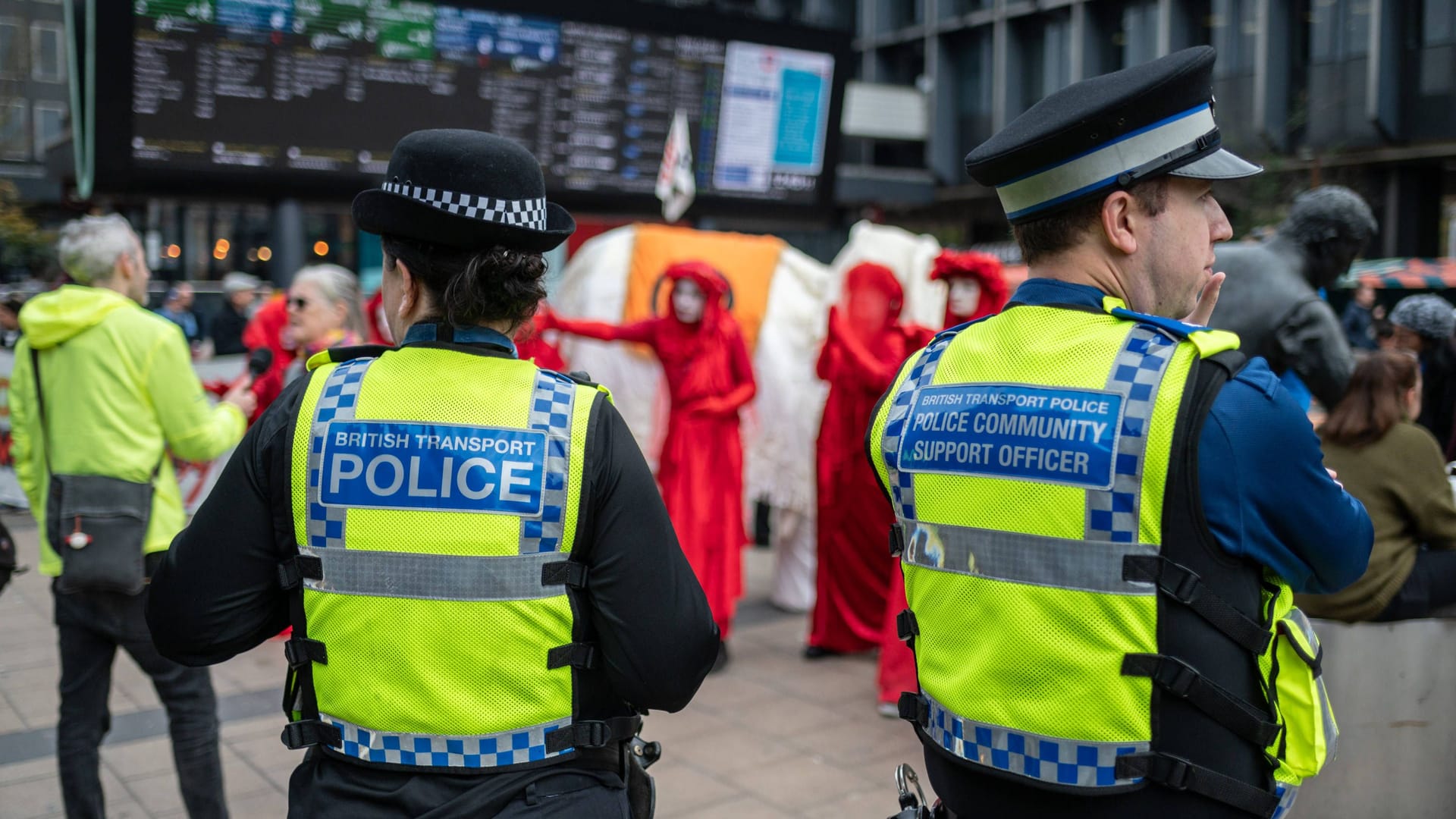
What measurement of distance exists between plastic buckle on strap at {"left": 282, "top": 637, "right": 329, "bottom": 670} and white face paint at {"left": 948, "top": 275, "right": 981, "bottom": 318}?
414cm

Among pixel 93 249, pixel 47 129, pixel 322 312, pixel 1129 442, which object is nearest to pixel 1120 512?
pixel 1129 442

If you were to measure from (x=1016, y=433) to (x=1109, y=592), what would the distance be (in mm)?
235

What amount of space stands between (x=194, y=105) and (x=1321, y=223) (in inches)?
246

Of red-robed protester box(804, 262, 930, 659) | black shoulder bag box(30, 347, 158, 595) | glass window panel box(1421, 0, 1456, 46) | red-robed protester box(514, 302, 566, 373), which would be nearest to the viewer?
black shoulder bag box(30, 347, 158, 595)

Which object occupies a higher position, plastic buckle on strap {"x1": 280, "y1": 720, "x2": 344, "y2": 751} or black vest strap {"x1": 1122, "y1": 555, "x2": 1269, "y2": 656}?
black vest strap {"x1": 1122, "y1": 555, "x2": 1269, "y2": 656}

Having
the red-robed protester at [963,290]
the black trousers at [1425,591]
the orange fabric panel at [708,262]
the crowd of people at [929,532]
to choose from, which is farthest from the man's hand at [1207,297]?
the orange fabric panel at [708,262]

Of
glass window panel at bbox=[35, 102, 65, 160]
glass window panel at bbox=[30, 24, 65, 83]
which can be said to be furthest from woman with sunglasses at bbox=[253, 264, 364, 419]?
glass window panel at bbox=[30, 24, 65, 83]

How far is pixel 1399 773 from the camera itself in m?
3.42

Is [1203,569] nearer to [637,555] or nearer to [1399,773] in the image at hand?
[637,555]

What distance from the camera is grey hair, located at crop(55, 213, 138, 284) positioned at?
340 cm

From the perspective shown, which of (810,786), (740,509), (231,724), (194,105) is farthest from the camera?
(194,105)

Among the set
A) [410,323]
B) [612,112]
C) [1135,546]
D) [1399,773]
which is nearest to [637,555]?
[410,323]

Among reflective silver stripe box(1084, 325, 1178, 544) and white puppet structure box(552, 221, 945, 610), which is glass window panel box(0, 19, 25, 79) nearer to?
white puppet structure box(552, 221, 945, 610)

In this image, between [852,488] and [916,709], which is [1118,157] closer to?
[916,709]
